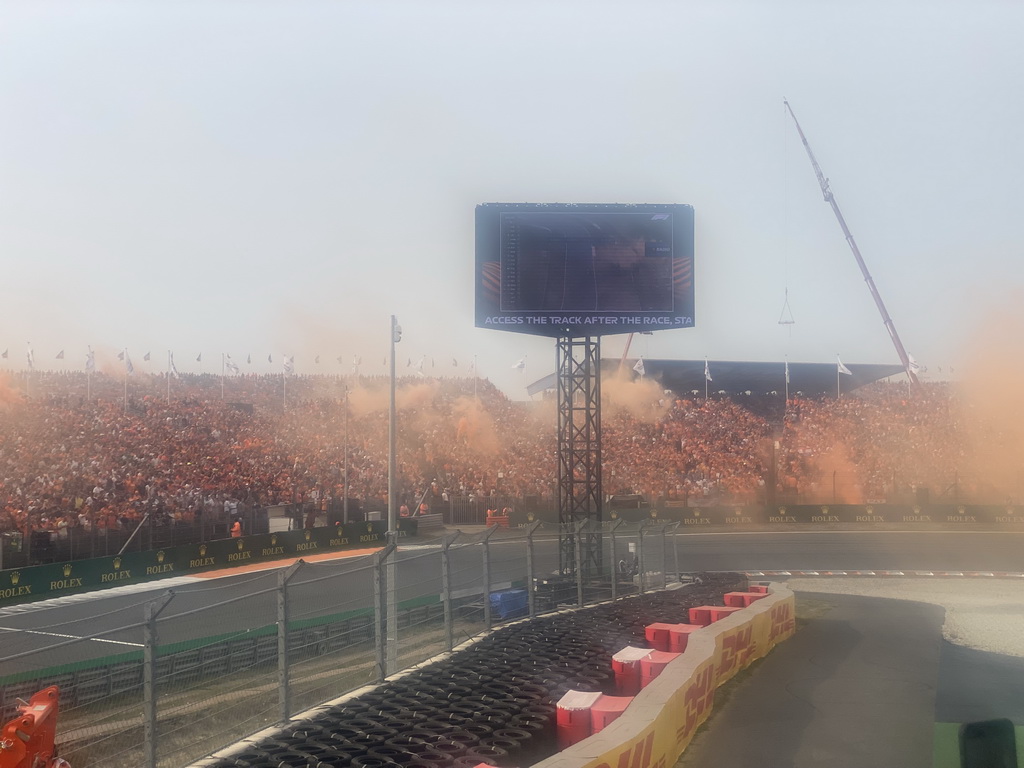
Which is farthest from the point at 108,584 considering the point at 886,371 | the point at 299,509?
the point at 886,371

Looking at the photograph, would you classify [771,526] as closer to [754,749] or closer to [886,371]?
[886,371]

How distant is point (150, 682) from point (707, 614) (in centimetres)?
1218

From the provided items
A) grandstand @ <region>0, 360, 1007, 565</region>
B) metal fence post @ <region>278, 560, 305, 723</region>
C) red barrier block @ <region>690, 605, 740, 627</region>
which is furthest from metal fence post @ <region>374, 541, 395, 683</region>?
grandstand @ <region>0, 360, 1007, 565</region>

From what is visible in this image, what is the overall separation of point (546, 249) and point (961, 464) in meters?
40.8

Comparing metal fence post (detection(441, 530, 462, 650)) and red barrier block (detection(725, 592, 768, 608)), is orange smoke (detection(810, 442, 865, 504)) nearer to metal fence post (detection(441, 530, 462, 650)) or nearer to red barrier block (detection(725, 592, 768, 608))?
red barrier block (detection(725, 592, 768, 608))

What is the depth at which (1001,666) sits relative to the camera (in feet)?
50.5

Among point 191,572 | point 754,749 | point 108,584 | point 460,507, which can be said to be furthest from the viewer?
point 460,507

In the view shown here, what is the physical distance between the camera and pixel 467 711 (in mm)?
9258

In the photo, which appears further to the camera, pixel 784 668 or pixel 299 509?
pixel 299 509

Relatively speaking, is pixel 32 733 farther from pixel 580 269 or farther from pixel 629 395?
pixel 629 395

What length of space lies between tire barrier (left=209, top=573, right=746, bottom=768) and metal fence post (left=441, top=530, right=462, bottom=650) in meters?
0.36

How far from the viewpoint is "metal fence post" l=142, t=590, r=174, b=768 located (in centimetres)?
734

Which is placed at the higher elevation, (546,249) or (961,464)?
(546,249)

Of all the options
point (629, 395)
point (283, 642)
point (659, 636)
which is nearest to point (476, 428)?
point (629, 395)
